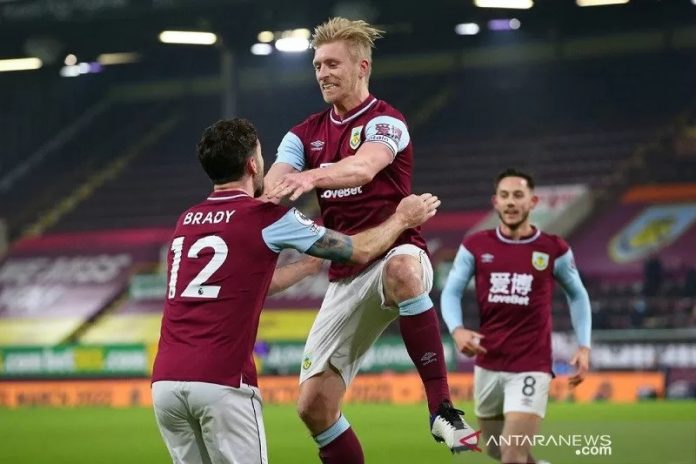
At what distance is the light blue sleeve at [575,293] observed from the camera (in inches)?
314

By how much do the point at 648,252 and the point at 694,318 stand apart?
383cm

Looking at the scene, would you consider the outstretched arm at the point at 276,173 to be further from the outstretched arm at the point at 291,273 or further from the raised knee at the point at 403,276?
the raised knee at the point at 403,276

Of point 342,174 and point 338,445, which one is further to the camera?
point 338,445

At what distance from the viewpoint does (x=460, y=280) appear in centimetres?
816

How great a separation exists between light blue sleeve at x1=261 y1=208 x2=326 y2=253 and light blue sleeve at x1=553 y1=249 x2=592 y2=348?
309cm

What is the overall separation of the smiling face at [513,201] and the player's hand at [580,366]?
0.94 meters

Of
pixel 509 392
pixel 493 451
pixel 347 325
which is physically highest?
pixel 347 325

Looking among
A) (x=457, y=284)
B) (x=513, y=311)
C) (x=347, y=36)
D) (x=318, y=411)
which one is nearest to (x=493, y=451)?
(x=513, y=311)

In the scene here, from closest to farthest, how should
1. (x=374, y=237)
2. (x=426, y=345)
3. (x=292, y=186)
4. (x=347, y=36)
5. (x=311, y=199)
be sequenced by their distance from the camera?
(x=292, y=186), (x=374, y=237), (x=426, y=345), (x=347, y=36), (x=311, y=199)

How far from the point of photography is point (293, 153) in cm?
648

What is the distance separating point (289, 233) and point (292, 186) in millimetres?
357

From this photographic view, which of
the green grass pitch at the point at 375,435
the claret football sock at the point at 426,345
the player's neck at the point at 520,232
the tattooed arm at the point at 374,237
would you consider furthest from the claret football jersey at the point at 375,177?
the green grass pitch at the point at 375,435

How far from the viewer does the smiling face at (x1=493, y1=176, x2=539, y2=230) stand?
26.5ft

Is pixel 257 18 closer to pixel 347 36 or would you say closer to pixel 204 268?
pixel 347 36
